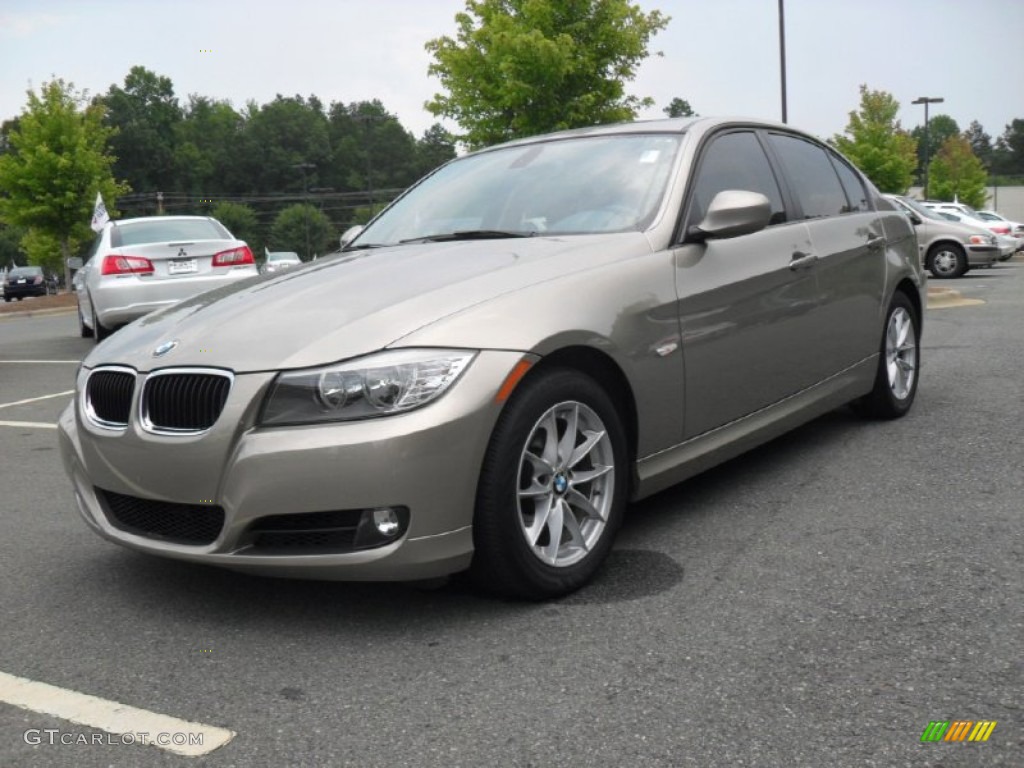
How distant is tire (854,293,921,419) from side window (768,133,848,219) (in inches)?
27.9

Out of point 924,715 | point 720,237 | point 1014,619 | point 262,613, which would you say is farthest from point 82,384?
point 1014,619

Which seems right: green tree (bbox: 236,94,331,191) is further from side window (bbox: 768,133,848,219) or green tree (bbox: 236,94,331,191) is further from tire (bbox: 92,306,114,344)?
side window (bbox: 768,133,848,219)

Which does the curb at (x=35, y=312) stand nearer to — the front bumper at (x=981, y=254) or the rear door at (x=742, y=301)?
the front bumper at (x=981, y=254)

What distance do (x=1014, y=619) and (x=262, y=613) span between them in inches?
86.7

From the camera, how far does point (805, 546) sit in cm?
372

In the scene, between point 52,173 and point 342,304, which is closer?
point 342,304

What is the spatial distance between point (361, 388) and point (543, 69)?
1024 inches

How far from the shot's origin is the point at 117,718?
8.52 ft

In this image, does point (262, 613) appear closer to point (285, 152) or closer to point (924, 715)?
point (924, 715)

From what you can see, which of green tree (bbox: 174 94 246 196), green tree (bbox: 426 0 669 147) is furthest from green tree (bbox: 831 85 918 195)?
green tree (bbox: 174 94 246 196)

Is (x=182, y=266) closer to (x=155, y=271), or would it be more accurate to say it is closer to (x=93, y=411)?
(x=155, y=271)

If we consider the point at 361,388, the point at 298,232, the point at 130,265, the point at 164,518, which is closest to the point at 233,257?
the point at 130,265

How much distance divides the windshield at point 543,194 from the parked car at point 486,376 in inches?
0.5

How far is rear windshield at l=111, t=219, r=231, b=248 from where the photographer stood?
11.6m
